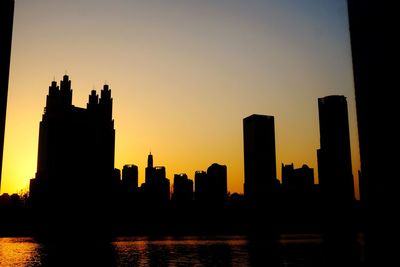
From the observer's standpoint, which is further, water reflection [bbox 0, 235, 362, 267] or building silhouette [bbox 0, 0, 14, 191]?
water reflection [bbox 0, 235, 362, 267]

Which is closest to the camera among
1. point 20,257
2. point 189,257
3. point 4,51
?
point 4,51

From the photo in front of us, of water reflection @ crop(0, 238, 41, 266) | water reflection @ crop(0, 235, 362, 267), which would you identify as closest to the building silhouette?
water reflection @ crop(0, 235, 362, 267)

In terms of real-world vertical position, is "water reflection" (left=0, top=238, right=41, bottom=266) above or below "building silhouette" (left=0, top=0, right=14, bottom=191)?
below

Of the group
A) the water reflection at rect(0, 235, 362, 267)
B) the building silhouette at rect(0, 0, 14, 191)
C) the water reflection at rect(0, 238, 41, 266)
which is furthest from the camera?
the water reflection at rect(0, 238, 41, 266)

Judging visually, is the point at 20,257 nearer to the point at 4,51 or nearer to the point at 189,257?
the point at 189,257

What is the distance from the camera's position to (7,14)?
1238 centimetres

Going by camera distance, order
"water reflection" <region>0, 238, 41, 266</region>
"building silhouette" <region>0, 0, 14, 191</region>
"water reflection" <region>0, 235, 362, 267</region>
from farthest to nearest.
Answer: "water reflection" <region>0, 238, 41, 266</region> < "water reflection" <region>0, 235, 362, 267</region> < "building silhouette" <region>0, 0, 14, 191</region>

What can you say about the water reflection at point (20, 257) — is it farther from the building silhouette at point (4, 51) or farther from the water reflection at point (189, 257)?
the building silhouette at point (4, 51)

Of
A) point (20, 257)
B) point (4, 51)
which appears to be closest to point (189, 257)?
point (20, 257)

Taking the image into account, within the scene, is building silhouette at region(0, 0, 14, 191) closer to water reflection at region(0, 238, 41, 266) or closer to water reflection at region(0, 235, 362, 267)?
water reflection at region(0, 235, 362, 267)

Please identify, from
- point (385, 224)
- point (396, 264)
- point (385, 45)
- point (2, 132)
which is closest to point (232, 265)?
point (396, 264)

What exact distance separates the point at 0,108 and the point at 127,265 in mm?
61074

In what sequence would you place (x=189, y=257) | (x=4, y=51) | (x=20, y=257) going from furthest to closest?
(x=20, y=257), (x=189, y=257), (x=4, y=51)

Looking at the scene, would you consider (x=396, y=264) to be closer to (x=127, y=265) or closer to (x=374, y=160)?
(x=374, y=160)
